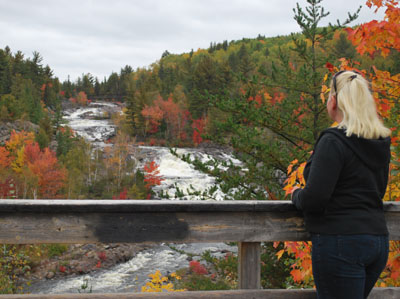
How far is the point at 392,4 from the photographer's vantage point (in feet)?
14.9

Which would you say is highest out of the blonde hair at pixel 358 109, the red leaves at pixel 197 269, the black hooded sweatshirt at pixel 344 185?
the blonde hair at pixel 358 109

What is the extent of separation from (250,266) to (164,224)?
0.57 metres

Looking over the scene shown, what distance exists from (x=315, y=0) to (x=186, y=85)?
85813 millimetres

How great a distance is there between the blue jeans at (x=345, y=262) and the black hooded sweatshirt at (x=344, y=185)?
0.15 ft

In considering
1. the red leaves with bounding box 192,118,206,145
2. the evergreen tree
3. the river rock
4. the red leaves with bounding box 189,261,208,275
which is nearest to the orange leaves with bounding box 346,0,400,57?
the evergreen tree

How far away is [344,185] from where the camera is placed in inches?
81.4

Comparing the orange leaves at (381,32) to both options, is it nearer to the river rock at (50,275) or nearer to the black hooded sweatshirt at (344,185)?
the black hooded sweatshirt at (344,185)

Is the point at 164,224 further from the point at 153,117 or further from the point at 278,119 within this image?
the point at 153,117

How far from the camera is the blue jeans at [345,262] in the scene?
198 centimetres

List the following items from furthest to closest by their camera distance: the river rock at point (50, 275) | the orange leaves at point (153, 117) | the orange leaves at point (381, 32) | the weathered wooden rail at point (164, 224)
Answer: the orange leaves at point (153, 117)
the river rock at point (50, 275)
the orange leaves at point (381, 32)
the weathered wooden rail at point (164, 224)

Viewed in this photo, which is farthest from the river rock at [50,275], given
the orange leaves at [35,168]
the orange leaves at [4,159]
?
the orange leaves at [4,159]

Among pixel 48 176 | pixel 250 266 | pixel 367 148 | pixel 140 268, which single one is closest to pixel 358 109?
pixel 367 148

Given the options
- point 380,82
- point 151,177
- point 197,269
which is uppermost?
point 380,82

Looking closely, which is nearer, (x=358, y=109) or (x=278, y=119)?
(x=358, y=109)
